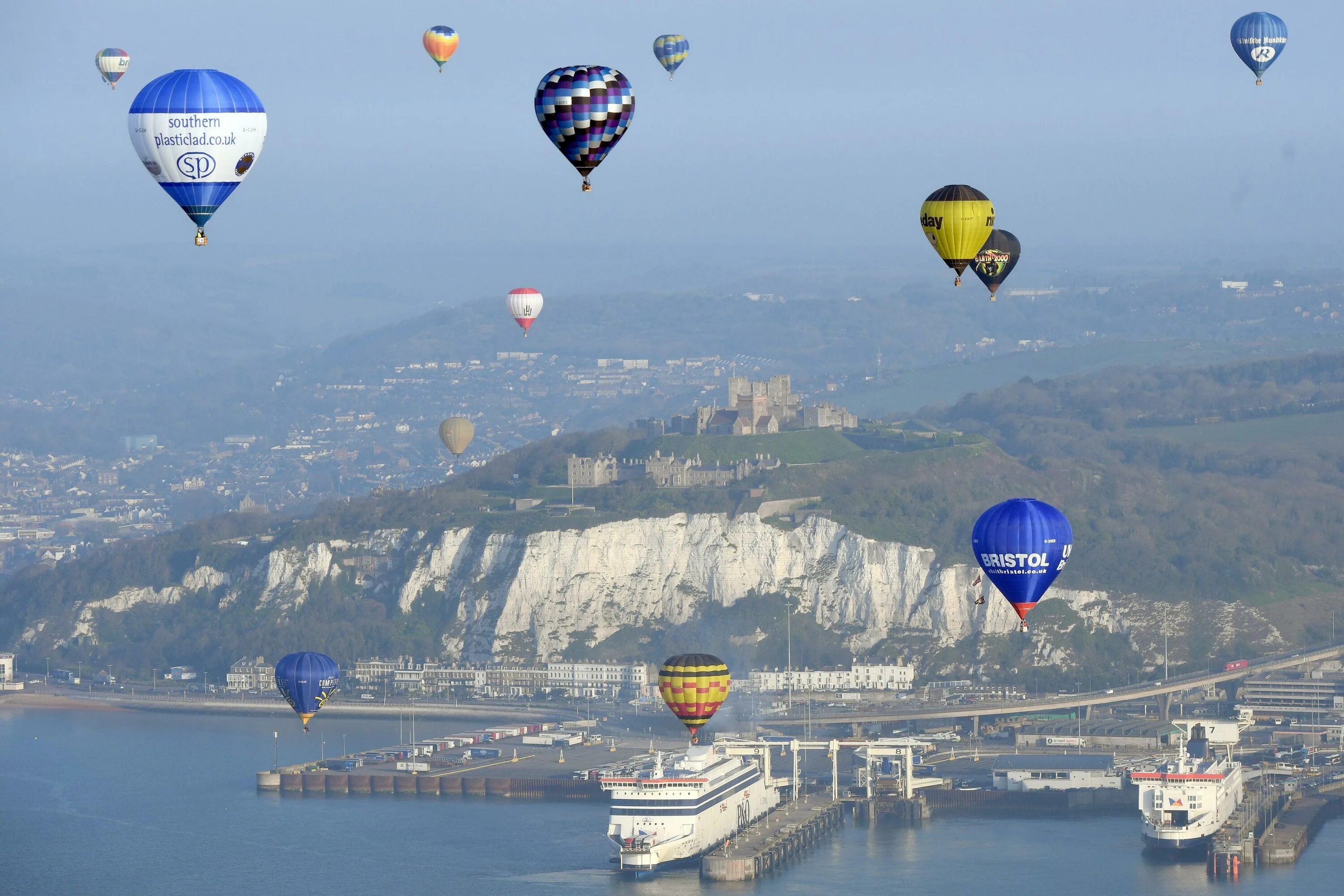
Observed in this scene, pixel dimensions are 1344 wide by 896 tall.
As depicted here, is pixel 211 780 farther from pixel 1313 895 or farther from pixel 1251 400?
pixel 1251 400

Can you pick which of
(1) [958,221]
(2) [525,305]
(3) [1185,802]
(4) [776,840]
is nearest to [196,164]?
(1) [958,221]

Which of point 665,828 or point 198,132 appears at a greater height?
point 198,132

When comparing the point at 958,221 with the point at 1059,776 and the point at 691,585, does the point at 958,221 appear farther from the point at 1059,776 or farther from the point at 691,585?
the point at 691,585

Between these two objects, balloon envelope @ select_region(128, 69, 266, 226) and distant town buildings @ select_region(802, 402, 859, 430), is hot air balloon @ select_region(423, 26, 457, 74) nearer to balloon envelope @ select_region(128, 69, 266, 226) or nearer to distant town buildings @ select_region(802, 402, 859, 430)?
balloon envelope @ select_region(128, 69, 266, 226)

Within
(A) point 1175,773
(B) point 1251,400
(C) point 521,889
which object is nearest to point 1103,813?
(A) point 1175,773

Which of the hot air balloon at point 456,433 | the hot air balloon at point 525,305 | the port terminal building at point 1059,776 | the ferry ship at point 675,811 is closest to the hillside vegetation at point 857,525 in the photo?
the hot air balloon at point 456,433
